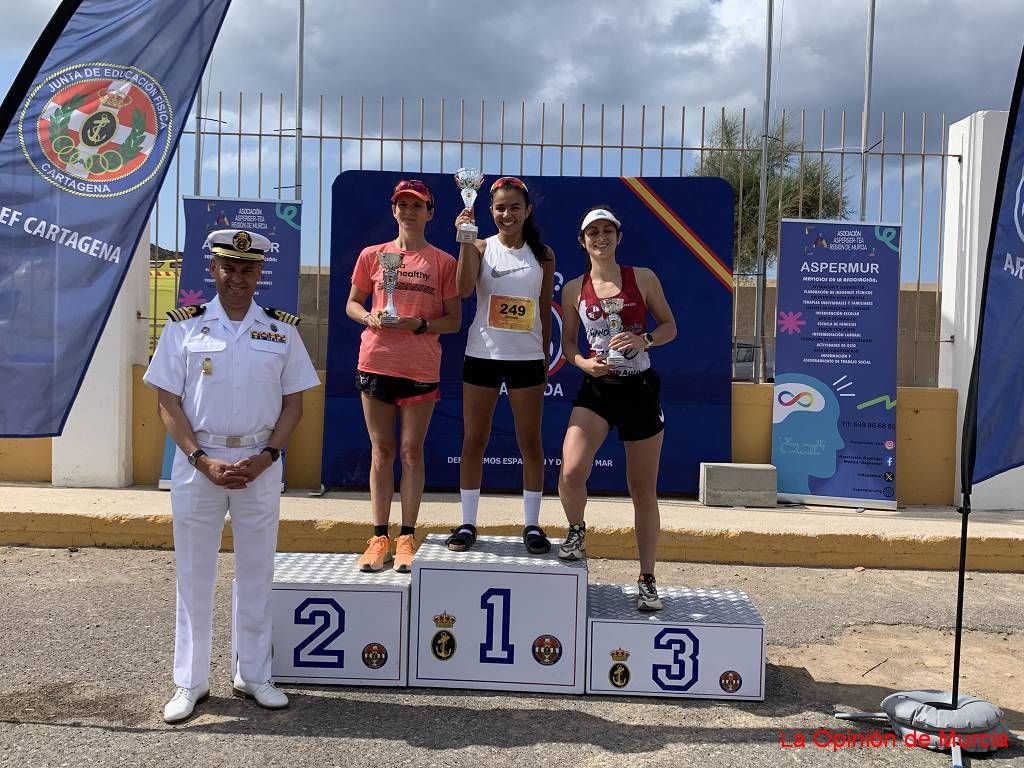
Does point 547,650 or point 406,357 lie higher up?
point 406,357

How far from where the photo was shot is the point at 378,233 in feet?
25.2

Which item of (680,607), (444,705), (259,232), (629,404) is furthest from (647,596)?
(259,232)

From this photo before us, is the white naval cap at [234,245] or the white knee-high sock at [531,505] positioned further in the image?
the white knee-high sock at [531,505]

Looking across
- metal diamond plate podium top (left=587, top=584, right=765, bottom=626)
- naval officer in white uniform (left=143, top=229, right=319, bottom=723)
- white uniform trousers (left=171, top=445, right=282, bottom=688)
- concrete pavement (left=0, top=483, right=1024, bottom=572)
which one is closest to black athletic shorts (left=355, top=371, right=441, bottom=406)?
naval officer in white uniform (left=143, top=229, right=319, bottom=723)

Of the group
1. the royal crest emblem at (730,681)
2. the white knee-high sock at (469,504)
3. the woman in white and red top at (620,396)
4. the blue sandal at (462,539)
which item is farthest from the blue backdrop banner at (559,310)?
the royal crest emblem at (730,681)

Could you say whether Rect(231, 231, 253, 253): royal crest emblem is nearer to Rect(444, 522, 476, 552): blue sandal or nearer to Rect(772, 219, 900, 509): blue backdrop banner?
Rect(444, 522, 476, 552): blue sandal

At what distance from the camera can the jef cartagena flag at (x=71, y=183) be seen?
10.7 feet

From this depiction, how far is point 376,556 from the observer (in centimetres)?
437

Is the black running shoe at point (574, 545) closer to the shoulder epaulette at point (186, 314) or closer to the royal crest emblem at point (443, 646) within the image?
the royal crest emblem at point (443, 646)

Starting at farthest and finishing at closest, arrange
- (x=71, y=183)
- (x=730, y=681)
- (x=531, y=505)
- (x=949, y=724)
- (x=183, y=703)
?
(x=531, y=505)
(x=730, y=681)
(x=183, y=703)
(x=949, y=724)
(x=71, y=183)

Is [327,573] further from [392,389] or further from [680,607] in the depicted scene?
[680,607]

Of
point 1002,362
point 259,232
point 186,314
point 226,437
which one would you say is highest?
point 259,232

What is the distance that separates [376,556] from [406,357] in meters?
0.96

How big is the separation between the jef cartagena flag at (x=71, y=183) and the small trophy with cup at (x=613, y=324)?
1.92 meters
